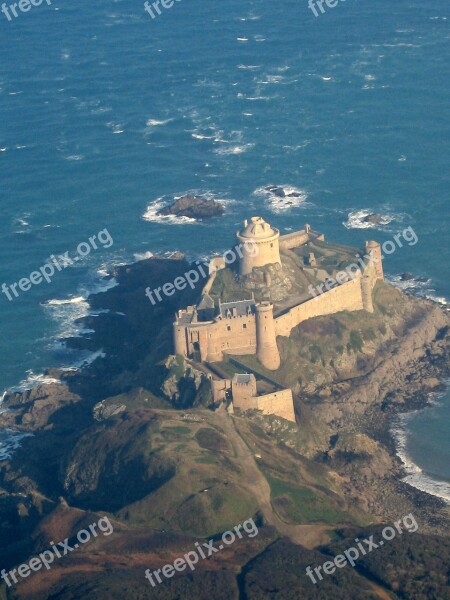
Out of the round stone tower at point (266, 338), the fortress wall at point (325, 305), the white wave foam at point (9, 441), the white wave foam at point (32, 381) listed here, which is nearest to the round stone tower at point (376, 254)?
the fortress wall at point (325, 305)

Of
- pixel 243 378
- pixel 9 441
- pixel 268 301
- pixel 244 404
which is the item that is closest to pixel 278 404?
pixel 244 404

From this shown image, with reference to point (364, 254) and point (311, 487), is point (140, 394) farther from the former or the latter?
point (364, 254)

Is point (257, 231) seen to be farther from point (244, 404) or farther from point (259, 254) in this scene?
point (244, 404)

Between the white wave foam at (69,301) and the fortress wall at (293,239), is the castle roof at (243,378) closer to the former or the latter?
the fortress wall at (293,239)

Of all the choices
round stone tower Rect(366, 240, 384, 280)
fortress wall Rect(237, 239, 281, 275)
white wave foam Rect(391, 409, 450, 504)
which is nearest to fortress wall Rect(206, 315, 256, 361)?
fortress wall Rect(237, 239, 281, 275)

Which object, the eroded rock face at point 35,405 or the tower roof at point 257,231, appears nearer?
the eroded rock face at point 35,405

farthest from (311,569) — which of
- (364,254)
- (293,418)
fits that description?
(364,254)
